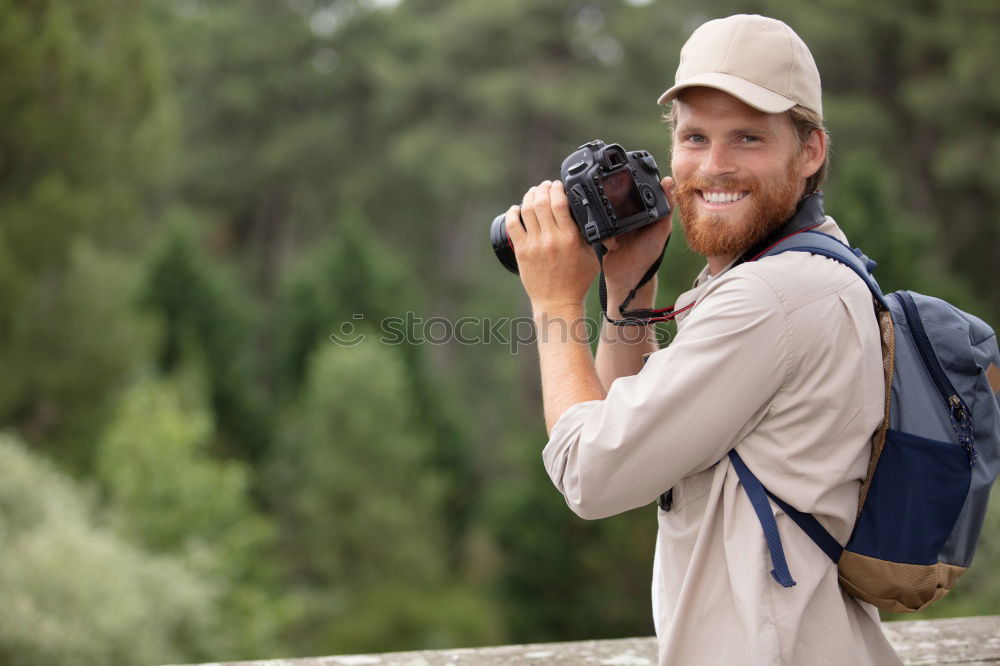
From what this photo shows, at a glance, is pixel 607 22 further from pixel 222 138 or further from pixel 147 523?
pixel 147 523

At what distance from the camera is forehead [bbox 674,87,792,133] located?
5.27 feet

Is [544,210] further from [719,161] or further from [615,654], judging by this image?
[615,654]

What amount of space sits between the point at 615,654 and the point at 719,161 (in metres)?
1.29

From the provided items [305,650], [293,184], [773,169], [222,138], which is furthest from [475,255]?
[773,169]

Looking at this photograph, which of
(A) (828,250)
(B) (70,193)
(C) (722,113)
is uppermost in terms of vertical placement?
(B) (70,193)

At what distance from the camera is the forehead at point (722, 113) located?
1.61 m

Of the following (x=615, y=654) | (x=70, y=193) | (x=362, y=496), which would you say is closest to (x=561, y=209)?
(x=615, y=654)

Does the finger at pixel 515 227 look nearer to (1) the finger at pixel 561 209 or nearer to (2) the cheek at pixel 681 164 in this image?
(1) the finger at pixel 561 209

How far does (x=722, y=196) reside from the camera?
1.64 metres

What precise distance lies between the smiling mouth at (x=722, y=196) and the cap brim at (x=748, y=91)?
14 centimetres

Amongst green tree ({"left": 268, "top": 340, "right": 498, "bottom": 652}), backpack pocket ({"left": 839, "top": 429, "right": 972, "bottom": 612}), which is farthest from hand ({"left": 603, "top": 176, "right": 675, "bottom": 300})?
green tree ({"left": 268, "top": 340, "right": 498, "bottom": 652})

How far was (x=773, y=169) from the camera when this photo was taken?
1610 mm

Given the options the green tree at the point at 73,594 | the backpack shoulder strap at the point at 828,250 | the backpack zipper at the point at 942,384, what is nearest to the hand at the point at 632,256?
the backpack shoulder strap at the point at 828,250

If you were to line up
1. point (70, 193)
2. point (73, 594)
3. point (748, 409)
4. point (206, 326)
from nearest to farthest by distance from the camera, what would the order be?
point (748, 409), point (73, 594), point (70, 193), point (206, 326)
